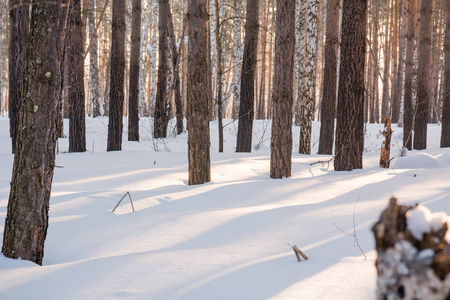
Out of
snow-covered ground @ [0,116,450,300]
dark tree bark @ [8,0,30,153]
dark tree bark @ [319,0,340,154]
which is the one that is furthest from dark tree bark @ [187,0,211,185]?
dark tree bark @ [319,0,340,154]

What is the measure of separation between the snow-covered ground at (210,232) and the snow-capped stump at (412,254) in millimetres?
1339

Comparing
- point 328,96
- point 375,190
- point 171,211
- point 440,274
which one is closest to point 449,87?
point 328,96

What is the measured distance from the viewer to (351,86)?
6.79m

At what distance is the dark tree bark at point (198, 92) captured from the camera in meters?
5.42

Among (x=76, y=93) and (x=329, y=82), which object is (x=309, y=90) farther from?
(x=76, y=93)

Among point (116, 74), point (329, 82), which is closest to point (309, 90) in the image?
point (329, 82)

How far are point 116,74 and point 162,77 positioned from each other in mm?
3105

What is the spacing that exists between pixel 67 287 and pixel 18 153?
3.41 ft

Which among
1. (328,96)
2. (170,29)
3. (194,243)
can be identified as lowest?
(194,243)

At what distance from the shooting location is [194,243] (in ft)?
10.7

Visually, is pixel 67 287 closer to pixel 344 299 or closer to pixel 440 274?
pixel 344 299

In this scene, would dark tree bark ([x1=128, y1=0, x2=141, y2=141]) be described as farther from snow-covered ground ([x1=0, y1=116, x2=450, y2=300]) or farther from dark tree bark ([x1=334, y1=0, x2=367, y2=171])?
dark tree bark ([x1=334, y1=0, x2=367, y2=171])

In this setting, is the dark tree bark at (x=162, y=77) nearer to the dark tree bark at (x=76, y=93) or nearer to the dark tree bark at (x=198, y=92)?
the dark tree bark at (x=76, y=93)

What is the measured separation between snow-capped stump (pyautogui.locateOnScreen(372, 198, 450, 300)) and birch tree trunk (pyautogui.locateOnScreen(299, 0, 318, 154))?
9016 millimetres
